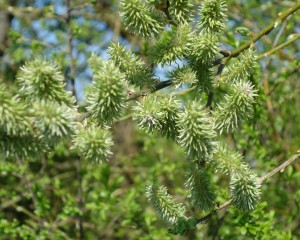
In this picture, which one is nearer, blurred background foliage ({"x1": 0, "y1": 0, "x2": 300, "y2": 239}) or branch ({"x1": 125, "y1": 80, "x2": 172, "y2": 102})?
branch ({"x1": 125, "y1": 80, "x2": 172, "y2": 102})

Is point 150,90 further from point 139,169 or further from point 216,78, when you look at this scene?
point 139,169

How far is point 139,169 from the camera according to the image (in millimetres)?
4770

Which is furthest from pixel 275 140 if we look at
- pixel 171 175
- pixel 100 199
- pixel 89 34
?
pixel 89 34

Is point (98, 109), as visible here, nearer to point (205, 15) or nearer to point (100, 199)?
point (205, 15)

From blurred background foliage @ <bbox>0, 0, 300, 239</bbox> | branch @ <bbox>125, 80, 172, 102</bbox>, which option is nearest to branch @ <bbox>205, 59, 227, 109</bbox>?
branch @ <bbox>125, 80, 172, 102</bbox>

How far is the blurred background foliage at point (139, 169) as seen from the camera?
117 inches

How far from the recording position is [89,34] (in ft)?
16.5

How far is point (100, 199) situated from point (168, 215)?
1.81 metres

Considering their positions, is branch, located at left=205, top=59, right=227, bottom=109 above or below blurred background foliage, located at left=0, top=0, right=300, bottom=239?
A: below

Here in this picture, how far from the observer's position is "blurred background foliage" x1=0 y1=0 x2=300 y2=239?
2967 millimetres

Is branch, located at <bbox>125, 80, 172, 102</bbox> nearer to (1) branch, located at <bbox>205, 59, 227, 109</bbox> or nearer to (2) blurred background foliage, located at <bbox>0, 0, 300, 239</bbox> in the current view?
(1) branch, located at <bbox>205, 59, 227, 109</bbox>

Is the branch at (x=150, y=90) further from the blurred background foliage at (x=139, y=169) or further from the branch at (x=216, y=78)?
the blurred background foliage at (x=139, y=169)

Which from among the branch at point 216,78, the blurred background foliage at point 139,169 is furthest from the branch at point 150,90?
the blurred background foliage at point 139,169

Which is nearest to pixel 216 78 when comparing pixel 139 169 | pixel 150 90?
pixel 150 90
